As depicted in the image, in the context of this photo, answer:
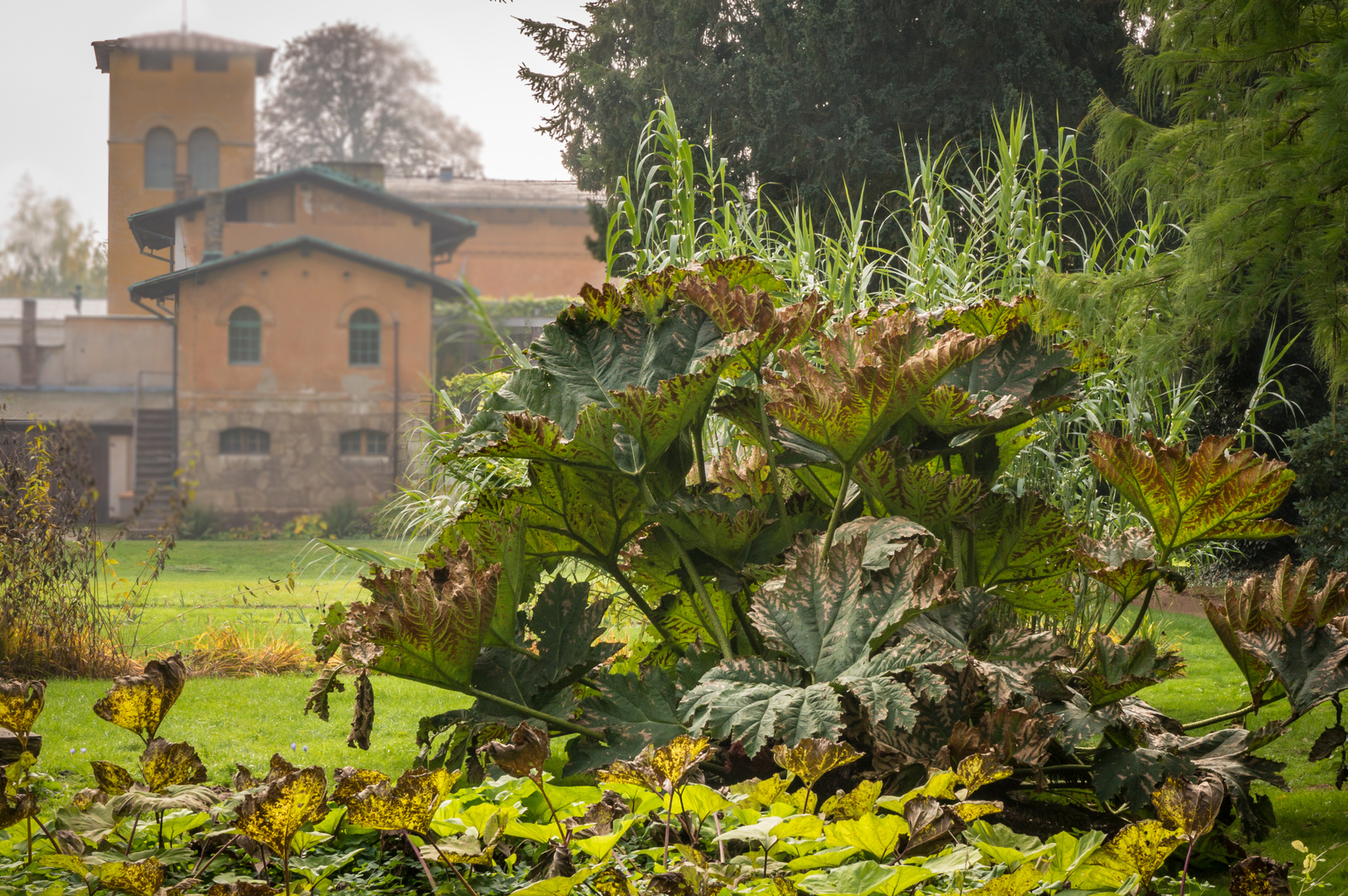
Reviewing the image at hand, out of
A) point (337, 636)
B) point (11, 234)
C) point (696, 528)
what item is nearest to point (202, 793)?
point (337, 636)

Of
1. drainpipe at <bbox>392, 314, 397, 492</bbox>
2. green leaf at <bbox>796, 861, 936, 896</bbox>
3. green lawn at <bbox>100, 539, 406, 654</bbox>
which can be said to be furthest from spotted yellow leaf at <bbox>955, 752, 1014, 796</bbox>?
drainpipe at <bbox>392, 314, 397, 492</bbox>

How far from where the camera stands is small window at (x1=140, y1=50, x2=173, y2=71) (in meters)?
21.0

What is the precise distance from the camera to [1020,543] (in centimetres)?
193

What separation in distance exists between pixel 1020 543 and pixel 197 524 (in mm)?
18130

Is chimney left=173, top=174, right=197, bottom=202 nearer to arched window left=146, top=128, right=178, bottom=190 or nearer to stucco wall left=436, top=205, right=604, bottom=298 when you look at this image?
arched window left=146, top=128, right=178, bottom=190

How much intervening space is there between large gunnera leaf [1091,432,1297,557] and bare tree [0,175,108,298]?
30.2 meters

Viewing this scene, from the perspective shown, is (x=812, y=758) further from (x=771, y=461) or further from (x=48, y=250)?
(x=48, y=250)

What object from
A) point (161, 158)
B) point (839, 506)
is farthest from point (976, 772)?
point (161, 158)

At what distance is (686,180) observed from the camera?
291 centimetres

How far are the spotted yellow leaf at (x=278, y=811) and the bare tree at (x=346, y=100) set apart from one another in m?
25.9

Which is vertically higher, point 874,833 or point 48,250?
point 48,250

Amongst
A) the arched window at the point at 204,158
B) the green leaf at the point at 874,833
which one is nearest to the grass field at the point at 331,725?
the green leaf at the point at 874,833

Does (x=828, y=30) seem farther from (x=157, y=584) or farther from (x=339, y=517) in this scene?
(x=339, y=517)

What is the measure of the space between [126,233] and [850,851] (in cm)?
2143
